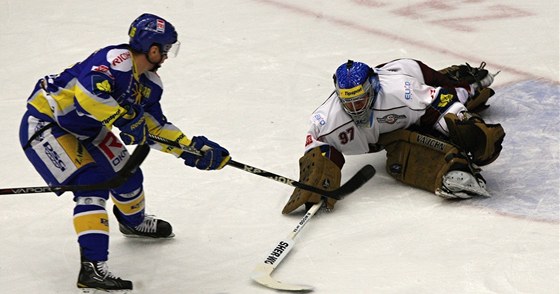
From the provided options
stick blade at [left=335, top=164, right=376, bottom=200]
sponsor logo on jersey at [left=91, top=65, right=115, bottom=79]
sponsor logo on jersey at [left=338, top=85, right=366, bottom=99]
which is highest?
sponsor logo on jersey at [left=91, top=65, right=115, bottom=79]

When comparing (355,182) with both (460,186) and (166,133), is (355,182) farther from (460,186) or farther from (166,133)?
(166,133)

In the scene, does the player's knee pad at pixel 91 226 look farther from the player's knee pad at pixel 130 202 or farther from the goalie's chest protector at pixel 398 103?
the goalie's chest protector at pixel 398 103

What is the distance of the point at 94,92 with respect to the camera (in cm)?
389

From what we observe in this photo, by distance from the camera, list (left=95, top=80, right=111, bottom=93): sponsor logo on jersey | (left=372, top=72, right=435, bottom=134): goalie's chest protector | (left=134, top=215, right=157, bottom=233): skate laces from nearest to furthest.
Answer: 1. (left=95, top=80, right=111, bottom=93): sponsor logo on jersey
2. (left=134, top=215, right=157, bottom=233): skate laces
3. (left=372, top=72, right=435, bottom=134): goalie's chest protector

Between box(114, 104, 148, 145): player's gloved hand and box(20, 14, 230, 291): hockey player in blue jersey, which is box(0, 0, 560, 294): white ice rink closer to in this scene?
box(20, 14, 230, 291): hockey player in blue jersey

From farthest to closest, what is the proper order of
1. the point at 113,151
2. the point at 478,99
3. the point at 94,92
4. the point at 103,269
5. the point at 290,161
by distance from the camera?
the point at 478,99
the point at 290,161
the point at 113,151
the point at 103,269
the point at 94,92

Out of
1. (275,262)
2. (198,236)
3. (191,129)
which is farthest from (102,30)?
(275,262)

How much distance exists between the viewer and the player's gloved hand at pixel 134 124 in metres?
3.98

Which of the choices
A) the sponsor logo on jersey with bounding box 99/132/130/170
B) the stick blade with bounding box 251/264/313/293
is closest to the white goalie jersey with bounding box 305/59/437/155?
the stick blade with bounding box 251/264/313/293

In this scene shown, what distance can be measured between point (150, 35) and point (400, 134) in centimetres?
149

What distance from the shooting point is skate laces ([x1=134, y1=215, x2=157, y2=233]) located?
4598 millimetres

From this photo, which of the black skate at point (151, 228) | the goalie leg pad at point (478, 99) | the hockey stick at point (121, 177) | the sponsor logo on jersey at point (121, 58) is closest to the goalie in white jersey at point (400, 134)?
the goalie leg pad at point (478, 99)

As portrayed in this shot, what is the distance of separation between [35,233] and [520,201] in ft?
7.43

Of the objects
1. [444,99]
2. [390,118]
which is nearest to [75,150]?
[390,118]
